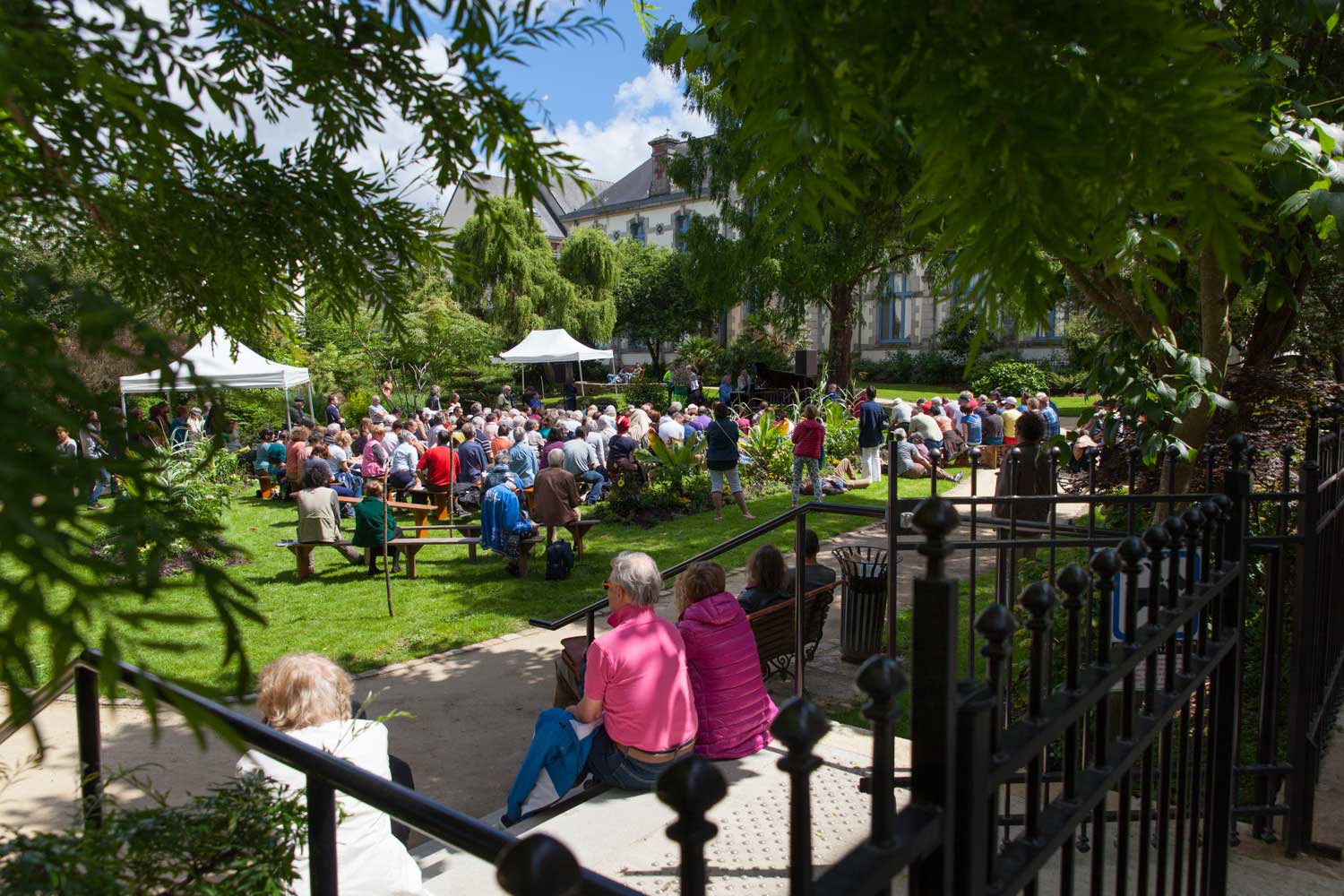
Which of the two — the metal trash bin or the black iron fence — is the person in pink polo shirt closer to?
the black iron fence

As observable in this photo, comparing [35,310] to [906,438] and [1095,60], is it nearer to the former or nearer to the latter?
[1095,60]

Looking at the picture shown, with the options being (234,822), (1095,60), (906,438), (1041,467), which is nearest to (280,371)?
(906,438)

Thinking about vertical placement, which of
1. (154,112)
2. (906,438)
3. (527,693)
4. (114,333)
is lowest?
(527,693)

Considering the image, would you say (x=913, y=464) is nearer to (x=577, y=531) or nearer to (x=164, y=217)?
(x=577, y=531)

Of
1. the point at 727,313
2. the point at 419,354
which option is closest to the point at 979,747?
the point at 419,354

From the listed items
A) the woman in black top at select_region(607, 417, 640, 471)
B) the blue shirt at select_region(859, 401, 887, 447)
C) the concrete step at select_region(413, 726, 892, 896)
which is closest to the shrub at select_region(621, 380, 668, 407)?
the blue shirt at select_region(859, 401, 887, 447)

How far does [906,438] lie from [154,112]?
1768 centimetres

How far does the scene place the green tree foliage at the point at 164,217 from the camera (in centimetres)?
66

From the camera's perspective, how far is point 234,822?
1.71m

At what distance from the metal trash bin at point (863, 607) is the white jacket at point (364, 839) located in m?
4.38

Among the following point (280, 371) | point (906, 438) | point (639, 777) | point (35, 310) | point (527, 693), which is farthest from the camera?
point (906, 438)

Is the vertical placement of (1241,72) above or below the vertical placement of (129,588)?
above

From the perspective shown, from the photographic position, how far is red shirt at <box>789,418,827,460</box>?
14117mm

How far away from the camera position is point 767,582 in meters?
6.84
